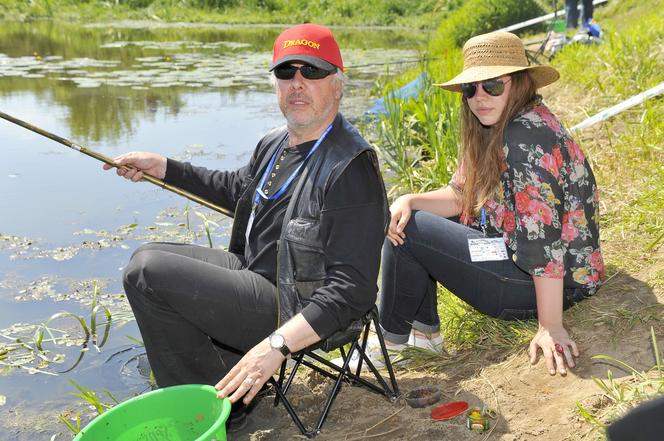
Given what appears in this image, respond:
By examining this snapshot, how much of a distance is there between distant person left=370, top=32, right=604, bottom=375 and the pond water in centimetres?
117

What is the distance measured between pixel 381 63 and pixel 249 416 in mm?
9104

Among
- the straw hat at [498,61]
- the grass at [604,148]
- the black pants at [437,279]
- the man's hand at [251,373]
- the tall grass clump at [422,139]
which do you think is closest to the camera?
the man's hand at [251,373]

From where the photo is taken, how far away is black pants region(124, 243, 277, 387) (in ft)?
7.23

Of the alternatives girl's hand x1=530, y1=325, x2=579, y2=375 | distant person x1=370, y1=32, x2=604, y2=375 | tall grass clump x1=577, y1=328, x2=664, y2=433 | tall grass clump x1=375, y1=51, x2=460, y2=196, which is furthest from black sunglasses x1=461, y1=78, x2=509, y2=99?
tall grass clump x1=375, y1=51, x2=460, y2=196

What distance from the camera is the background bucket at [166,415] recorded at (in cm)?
202

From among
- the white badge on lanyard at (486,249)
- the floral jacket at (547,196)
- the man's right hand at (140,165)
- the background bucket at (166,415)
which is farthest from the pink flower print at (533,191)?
the man's right hand at (140,165)

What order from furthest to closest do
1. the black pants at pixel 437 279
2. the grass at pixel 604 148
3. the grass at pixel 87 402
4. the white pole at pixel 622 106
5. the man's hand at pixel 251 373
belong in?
the white pole at pixel 622 106 < the grass at pixel 604 148 < the grass at pixel 87 402 < the black pants at pixel 437 279 < the man's hand at pixel 251 373

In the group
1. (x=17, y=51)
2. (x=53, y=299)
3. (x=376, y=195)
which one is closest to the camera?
(x=376, y=195)

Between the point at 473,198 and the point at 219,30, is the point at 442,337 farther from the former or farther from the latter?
the point at 219,30

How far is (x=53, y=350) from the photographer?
131 inches

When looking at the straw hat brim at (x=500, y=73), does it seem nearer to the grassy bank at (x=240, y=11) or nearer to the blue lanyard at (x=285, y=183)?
the blue lanyard at (x=285, y=183)

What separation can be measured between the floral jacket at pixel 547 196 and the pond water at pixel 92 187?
1584 millimetres

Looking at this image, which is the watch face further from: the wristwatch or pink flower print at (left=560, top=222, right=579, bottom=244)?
pink flower print at (left=560, top=222, right=579, bottom=244)

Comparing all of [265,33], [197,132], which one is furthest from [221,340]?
[265,33]
